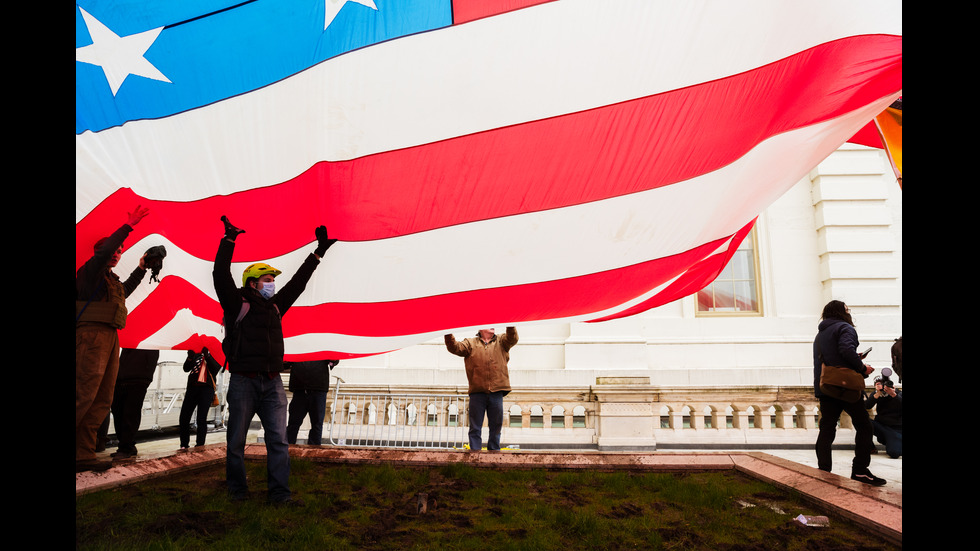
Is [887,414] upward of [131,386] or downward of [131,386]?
downward

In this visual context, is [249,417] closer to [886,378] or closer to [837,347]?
[837,347]

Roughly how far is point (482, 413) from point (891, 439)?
6046 mm

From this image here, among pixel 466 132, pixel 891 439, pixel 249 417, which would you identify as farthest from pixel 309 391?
pixel 891 439

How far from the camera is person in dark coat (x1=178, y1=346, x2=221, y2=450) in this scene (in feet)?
23.1

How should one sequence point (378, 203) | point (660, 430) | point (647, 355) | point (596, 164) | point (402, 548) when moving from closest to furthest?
point (402, 548), point (596, 164), point (378, 203), point (660, 430), point (647, 355)

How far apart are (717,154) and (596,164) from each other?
67cm

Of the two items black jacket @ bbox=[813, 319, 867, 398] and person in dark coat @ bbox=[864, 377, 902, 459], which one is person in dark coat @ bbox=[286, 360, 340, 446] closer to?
black jacket @ bbox=[813, 319, 867, 398]

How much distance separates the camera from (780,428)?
30.8 ft

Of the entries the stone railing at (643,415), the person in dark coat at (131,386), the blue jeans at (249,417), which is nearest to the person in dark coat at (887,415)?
the stone railing at (643,415)

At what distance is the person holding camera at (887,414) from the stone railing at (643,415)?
1.08 meters

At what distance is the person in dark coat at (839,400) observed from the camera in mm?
4934

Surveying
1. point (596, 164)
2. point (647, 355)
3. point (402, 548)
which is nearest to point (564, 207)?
point (596, 164)

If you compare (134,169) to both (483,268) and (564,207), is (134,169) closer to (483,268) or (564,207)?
(483,268)

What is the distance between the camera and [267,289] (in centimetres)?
397
